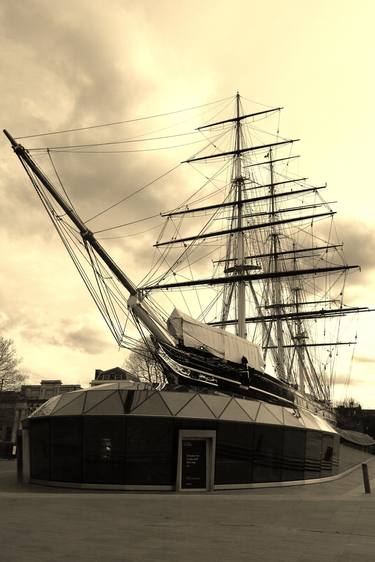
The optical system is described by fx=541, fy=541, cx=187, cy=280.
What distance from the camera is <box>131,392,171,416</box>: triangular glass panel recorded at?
69.7ft

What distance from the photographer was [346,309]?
52.5m

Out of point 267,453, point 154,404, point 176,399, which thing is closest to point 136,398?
point 154,404

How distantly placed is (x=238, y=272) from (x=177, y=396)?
2318cm

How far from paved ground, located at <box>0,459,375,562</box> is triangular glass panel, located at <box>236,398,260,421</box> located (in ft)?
14.1

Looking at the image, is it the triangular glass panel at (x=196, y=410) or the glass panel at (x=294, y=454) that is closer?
the triangular glass panel at (x=196, y=410)

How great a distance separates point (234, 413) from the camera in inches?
898

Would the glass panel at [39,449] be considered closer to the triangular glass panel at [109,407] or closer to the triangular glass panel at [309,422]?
the triangular glass panel at [109,407]

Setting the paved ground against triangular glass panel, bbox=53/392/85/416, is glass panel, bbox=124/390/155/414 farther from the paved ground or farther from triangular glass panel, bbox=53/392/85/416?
the paved ground

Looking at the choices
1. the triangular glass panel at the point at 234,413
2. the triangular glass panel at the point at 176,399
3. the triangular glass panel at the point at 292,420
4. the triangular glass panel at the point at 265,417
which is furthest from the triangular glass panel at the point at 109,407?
the triangular glass panel at the point at 292,420

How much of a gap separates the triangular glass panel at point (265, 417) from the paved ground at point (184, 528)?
428cm

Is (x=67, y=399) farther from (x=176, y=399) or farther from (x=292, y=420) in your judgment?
(x=292, y=420)

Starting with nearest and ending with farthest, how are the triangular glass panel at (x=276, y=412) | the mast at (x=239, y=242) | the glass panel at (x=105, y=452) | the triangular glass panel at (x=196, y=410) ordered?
the glass panel at (x=105, y=452)
the triangular glass panel at (x=196, y=410)
the triangular glass panel at (x=276, y=412)
the mast at (x=239, y=242)

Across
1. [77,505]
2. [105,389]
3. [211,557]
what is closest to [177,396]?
[105,389]

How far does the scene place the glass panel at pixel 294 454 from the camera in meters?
24.3
